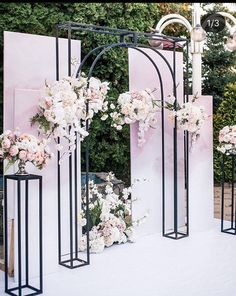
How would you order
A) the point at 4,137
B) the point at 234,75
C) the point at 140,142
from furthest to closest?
the point at 234,75
the point at 140,142
the point at 4,137

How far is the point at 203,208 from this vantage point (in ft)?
17.7

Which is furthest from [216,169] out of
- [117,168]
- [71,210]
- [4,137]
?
[4,137]

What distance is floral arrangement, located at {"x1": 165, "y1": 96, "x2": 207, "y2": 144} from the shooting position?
190 inches

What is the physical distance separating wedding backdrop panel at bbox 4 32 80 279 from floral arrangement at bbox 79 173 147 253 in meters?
0.48

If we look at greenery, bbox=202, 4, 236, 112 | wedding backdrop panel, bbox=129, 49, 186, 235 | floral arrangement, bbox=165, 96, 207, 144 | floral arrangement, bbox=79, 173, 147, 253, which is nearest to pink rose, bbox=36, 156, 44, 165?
floral arrangement, bbox=79, 173, 147, 253

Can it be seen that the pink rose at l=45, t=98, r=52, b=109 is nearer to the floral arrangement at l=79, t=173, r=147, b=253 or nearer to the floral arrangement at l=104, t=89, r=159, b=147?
the floral arrangement at l=104, t=89, r=159, b=147

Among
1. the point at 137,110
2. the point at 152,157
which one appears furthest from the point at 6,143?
the point at 152,157

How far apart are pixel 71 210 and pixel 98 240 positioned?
0.57m

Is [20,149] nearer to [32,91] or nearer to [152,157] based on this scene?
[32,91]

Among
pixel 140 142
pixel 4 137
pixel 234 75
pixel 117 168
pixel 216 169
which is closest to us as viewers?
pixel 4 137

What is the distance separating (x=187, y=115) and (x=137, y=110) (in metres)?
0.56

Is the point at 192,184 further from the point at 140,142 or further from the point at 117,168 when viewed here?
the point at 117,168

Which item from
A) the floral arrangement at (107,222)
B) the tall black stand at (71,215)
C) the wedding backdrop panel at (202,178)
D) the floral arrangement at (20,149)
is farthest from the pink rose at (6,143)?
the wedding backdrop panel at (202,178)

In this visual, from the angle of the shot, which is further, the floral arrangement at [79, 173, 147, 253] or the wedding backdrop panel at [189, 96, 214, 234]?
the wedding backdrop panel at [189, 96, 214, 234]
